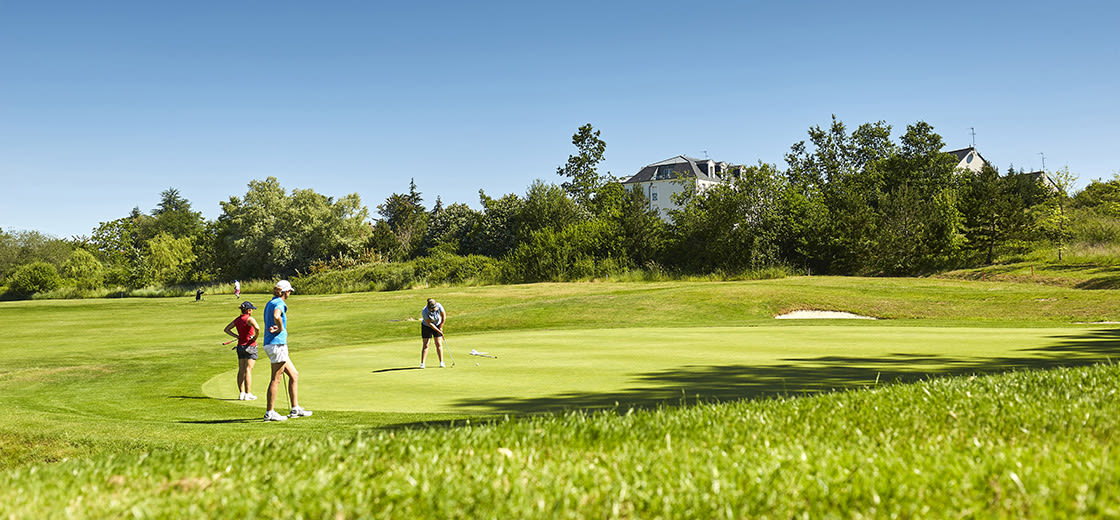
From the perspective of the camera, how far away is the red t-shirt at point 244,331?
46.7 ft

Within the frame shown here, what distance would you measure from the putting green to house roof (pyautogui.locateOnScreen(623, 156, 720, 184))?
84.7 metres

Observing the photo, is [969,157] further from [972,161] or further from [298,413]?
[298,413]

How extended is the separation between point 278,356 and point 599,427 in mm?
7531

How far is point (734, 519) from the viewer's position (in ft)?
14.0

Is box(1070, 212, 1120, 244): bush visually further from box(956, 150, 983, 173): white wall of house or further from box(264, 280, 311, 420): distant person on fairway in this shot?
box(956, 150, 983, 173): white wall of house

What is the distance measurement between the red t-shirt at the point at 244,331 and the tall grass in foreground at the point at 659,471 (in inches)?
330

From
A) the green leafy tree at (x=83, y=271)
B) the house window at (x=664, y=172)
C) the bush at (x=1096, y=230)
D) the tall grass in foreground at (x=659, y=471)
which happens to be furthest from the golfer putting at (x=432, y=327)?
the house window at (x=664, y=172)

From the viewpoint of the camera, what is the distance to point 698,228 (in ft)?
175

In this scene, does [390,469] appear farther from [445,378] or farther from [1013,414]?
[445,378]

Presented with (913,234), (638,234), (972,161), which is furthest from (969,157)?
(638,234)

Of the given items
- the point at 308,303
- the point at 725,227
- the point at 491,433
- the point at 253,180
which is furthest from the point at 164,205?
the point at 491,433

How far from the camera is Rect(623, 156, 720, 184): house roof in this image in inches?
4203

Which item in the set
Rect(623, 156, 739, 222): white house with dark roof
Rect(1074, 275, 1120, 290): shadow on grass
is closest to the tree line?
Rect(1074, 275, 1120, 290): shadow on grass

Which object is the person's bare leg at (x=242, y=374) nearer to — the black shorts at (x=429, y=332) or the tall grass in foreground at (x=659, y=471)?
the black shorts at (x=429, y=332)
